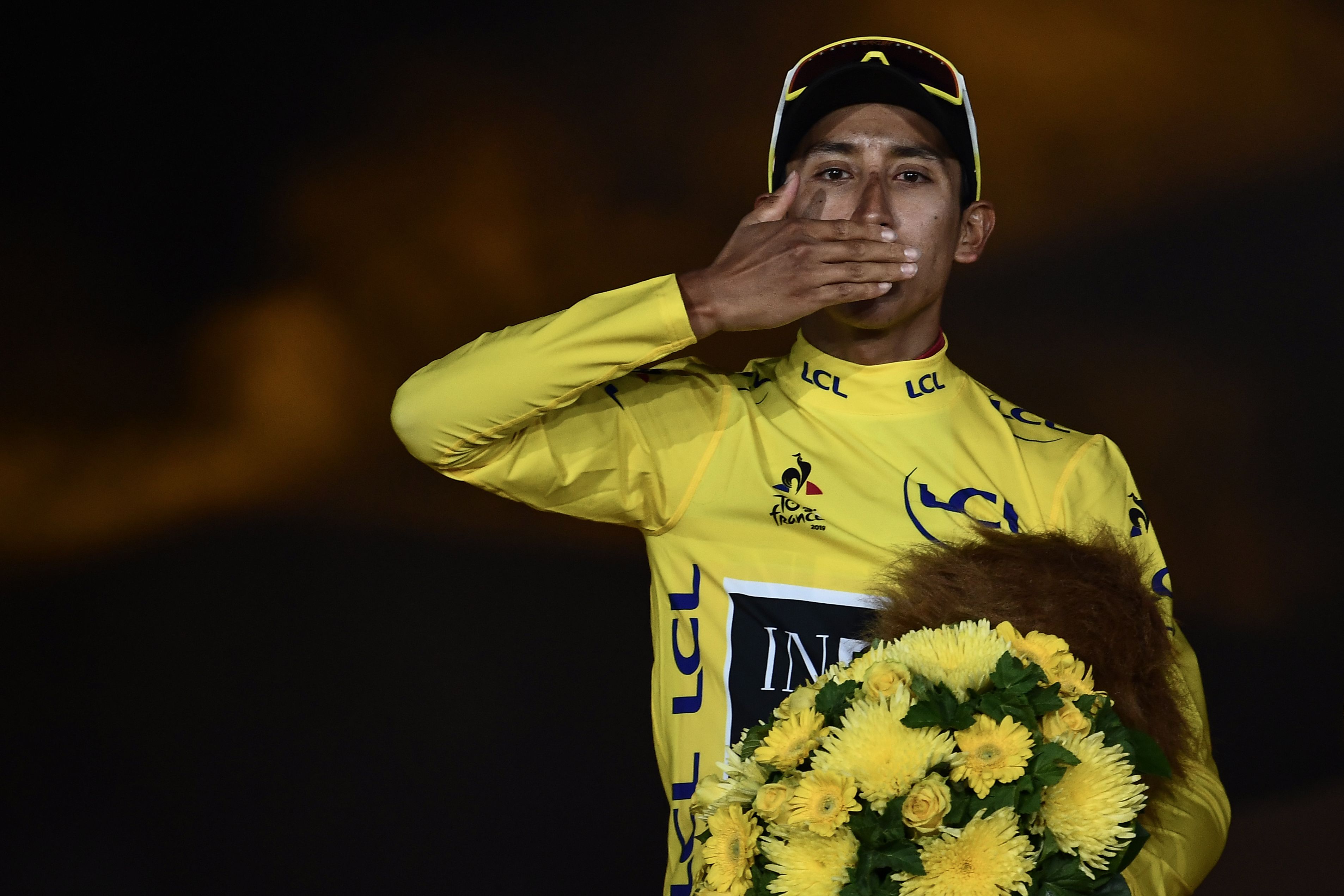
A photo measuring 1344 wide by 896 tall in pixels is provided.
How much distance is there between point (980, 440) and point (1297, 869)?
1.82 meters

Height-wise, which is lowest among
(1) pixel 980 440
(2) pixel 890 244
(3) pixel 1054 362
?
(3) pixel 1054 362

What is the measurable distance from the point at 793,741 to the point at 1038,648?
199mm

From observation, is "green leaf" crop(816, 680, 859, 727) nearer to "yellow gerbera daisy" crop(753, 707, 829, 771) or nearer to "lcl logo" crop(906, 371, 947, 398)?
"yellow gerbera daisy" crop(753, 707, 829, 771)

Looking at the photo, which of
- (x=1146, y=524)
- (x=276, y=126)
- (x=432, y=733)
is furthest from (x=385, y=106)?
(x=1146, y=524)

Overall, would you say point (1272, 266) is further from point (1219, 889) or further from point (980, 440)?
point (980, 440)

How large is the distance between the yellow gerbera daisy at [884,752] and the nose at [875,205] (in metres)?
Result: 0.74

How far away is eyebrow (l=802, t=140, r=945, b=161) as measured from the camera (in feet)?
5.61

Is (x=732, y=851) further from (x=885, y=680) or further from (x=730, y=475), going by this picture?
(x=730, y=475)

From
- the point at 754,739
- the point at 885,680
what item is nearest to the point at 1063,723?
the point at 885,680

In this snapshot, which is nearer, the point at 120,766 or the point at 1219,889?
the point at 120,766

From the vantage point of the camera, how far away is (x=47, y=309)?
2809 millimetres

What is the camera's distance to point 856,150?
1.71 meters

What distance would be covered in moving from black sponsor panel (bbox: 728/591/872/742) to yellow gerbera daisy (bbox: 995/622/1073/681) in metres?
0.46

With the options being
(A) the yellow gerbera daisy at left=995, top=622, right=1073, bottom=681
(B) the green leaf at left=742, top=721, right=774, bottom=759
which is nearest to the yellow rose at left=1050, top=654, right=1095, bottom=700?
(A) the yellow gerbera daisy at left=995, top=622, right=1073, bottom=681
